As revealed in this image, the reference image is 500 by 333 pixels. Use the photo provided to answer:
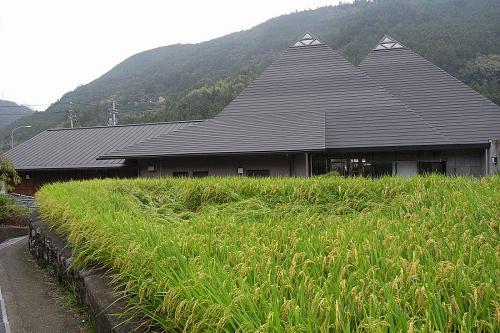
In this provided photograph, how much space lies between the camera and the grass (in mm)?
2264

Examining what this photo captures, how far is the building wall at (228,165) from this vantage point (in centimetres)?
1609

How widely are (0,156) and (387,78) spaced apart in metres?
16.0

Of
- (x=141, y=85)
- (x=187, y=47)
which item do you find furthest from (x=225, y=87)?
(x=187, y=47)

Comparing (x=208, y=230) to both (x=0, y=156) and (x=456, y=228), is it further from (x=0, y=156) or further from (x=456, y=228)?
(x=0, y=156)

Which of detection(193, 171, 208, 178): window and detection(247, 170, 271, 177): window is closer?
detection(247, 170, 271, 177): window

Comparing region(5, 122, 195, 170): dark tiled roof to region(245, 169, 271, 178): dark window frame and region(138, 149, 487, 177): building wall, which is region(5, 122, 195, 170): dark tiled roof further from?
region(245, 169, 271, 178): dark window frame

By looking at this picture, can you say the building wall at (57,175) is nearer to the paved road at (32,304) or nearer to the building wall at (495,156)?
the paved road at (32,304)

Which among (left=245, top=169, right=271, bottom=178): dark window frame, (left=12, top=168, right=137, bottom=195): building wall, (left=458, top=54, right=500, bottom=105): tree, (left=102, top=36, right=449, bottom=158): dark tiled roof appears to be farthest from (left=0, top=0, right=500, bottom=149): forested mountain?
(left=245, top=169, right=271, bottom=178): dark window frame

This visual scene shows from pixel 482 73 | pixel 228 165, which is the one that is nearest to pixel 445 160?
pixel 228 165

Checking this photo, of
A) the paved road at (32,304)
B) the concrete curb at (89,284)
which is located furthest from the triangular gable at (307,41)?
the paved road at (32,304)

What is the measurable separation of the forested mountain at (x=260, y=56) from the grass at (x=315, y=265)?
107ft

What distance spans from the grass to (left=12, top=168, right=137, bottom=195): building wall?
669 inches

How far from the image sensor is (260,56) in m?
76.2

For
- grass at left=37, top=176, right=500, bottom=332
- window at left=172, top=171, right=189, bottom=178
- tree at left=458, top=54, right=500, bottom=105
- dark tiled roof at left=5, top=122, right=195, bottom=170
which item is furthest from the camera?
tree at left=458, top=54, right=500, bottom=105
